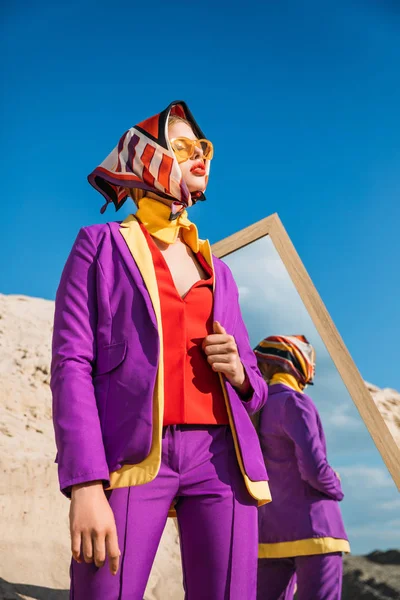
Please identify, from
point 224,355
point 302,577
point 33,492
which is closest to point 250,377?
point 224,355

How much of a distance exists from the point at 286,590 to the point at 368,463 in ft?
2.41

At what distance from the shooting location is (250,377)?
6.01ft

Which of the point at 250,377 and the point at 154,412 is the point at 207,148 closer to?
the point at 250,377

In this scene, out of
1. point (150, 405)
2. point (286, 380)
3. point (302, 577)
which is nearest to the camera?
point (150, 405)

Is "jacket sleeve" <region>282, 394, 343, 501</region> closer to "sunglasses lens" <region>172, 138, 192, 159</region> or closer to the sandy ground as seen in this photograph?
the sandy ground

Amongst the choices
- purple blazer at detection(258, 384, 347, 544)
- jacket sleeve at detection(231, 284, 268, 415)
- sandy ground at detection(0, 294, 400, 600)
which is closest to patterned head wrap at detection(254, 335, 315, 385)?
purple blazer at detection(258, 384, 347, 544)

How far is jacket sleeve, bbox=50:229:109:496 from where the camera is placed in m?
1.51

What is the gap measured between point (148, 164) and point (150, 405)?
0.71m

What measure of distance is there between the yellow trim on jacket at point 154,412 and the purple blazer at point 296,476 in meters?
1.57

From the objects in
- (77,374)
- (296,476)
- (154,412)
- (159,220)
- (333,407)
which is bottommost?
(154,412)

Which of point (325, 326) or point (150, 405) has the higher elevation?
point (325, 326)

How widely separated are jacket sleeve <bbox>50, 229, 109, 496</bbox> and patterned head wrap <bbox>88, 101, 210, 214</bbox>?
0.71 ft

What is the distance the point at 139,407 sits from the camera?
159 centimetres

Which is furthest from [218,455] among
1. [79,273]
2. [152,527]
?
[79,273]
